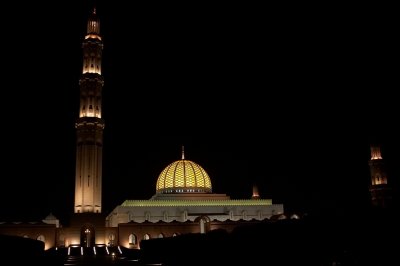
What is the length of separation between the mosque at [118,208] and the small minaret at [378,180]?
13.4m

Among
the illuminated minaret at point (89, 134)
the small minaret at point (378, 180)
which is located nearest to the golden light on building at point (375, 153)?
the small minaret at point (378, 180)

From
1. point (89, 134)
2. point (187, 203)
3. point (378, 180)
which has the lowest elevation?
point (187, 203)

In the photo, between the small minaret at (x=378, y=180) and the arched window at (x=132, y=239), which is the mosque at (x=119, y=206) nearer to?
the arched window at (x=132, y=239)

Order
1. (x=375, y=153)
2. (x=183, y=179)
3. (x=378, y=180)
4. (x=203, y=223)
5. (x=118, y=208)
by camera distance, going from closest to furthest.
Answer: (x=203, y=223) < (x=118, y=208) < (x=183, y=179) < (x=378, y=180) < (x=375, y=153)

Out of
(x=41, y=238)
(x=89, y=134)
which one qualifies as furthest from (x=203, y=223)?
(x=41, y=238)

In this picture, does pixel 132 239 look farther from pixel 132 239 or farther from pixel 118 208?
pixel 118 208

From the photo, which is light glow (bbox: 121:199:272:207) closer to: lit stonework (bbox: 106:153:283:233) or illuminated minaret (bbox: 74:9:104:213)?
lit stonework (bbox: 106:153:283:233)

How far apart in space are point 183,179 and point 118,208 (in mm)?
7672

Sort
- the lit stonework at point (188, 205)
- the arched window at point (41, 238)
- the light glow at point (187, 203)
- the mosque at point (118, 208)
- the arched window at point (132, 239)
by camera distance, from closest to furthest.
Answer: the arched window at point (41, 238) < the mosque at point (118, 208) < the arched window at point (132, 239) < the lit stonework at point (188, 205) < the light glow at point (187, 203)

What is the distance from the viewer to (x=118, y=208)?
142ft

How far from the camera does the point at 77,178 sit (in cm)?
3844

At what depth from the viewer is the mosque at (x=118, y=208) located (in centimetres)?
3644

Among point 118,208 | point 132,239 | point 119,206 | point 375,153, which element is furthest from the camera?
point 375,153

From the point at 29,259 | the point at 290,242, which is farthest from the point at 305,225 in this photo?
the point at 29,259
